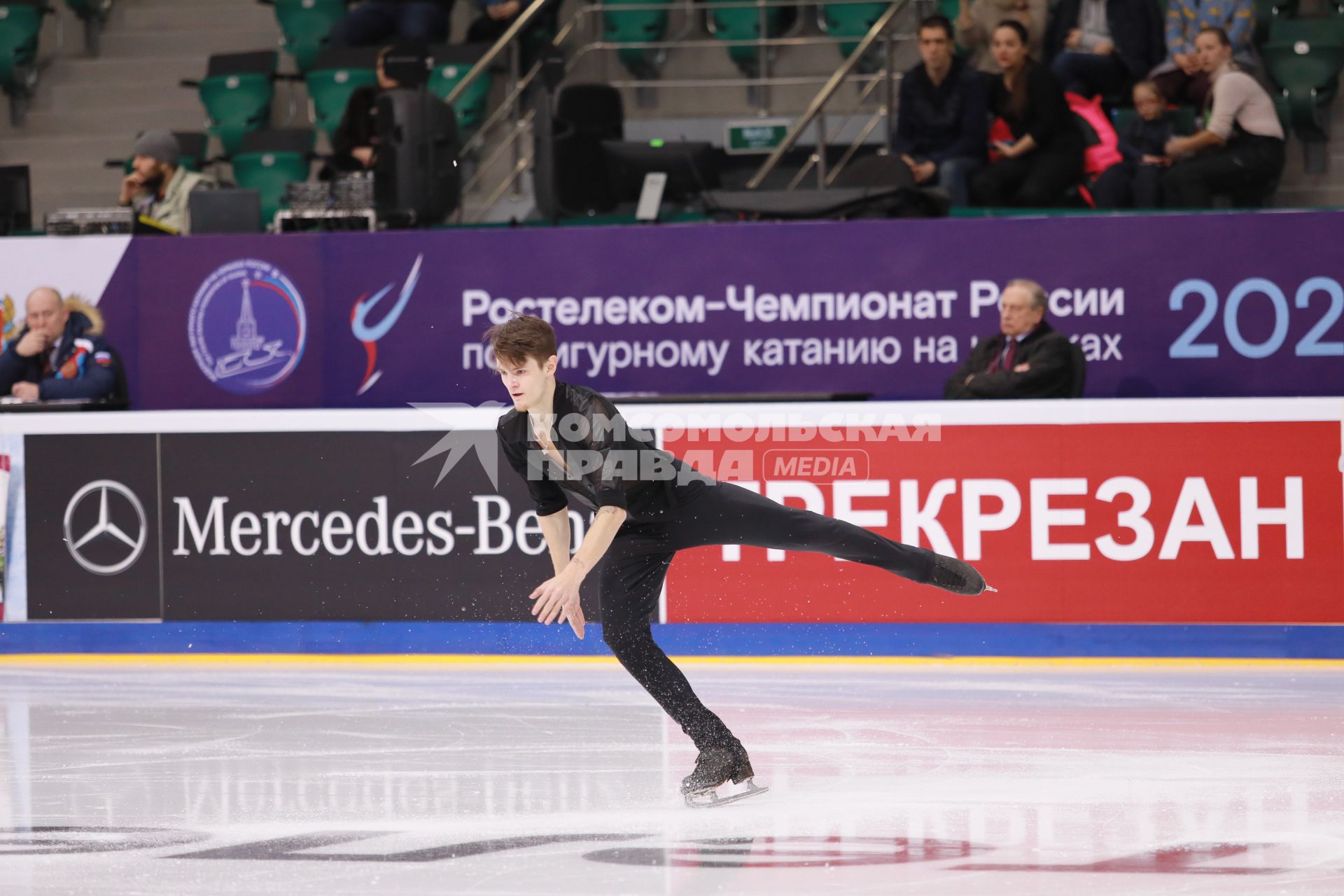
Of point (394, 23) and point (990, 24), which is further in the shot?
point (394, 23)

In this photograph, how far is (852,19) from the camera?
11930 mm

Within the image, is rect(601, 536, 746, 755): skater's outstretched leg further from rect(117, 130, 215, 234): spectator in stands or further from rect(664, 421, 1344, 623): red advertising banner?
rect(117, 130, 215, 234): spectator in stands

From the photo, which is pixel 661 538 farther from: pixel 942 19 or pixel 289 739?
pixel 942 19

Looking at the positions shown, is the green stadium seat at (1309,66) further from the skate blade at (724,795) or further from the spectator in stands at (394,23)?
the skate blade at (724,795)

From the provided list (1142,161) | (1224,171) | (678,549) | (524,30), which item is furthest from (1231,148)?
(678,549)

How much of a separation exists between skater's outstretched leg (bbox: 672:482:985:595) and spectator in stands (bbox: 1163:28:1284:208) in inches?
201

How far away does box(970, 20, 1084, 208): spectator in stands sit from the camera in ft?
31.9

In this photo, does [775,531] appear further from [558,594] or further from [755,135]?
[755,135]

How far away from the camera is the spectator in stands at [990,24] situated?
34.3ft

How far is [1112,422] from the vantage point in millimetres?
7602

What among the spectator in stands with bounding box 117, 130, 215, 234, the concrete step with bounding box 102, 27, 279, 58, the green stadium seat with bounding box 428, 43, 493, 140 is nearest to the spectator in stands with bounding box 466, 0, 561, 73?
the green stadium seat with bounding box 428, 43, 493, 140

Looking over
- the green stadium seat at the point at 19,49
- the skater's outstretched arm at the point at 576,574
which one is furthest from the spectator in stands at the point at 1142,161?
the green stadium seat at the point at 19,49

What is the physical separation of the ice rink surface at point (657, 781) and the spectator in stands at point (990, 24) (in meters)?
4.57

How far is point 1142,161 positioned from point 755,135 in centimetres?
229
